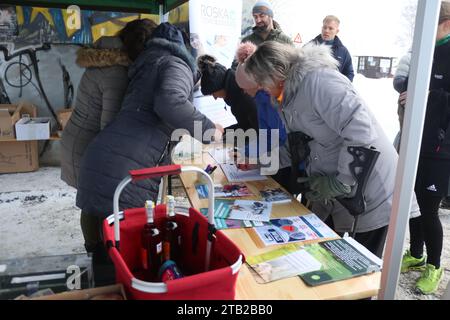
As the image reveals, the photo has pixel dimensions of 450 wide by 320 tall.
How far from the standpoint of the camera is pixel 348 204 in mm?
1617

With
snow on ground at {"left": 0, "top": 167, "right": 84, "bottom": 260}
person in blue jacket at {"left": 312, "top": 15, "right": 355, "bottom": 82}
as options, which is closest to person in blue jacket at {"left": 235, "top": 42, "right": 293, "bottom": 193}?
snow on ground at {"left": 0, "top": 167, "right": 84, "bottom": 260}

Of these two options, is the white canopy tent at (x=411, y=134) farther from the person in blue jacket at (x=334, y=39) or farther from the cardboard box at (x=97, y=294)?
the person in blue jacket at (x=334, y=39)

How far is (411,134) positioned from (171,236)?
2.43 feet

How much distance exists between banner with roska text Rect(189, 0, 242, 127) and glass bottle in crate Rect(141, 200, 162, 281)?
2913 mm

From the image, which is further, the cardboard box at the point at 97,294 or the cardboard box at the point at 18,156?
the cardboard box at the point at 18,156

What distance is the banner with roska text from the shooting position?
3.87 metres

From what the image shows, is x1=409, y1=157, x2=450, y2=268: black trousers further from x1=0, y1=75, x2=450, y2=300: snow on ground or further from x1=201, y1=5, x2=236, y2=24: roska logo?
x1=201, y1=5, x2=236, y2=24: roska logo

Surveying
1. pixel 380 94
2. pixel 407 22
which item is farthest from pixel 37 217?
pixel 407 22

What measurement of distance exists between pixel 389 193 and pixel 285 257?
65 cm

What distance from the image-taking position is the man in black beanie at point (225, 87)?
221 cm

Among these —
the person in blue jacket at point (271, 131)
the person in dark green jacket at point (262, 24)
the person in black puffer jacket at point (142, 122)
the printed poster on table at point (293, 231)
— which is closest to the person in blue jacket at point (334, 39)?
the person in dark green jacket at point (262, 24)

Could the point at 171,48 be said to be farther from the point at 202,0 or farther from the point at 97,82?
the point at 202,0

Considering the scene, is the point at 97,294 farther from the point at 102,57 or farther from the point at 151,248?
the point at 102,57

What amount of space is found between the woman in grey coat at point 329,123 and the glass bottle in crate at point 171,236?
71 cm
